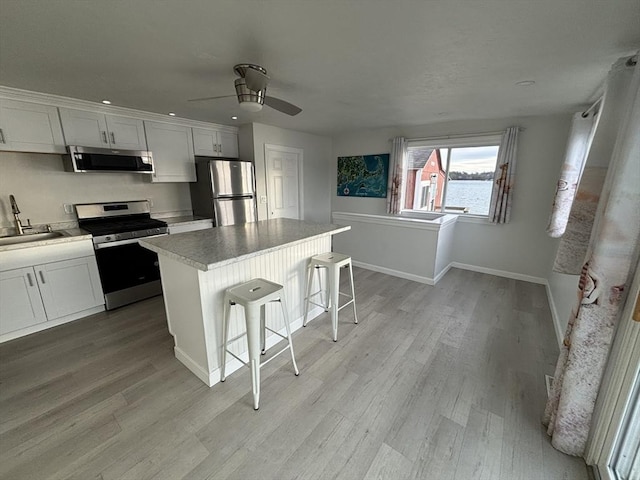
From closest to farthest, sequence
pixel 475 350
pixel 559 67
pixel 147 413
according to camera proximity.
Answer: pixel 147 413 → pixel 559 67 → pixel 475 350

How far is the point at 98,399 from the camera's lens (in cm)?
182

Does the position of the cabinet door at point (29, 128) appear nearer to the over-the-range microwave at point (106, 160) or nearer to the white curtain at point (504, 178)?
the over-the-range microwave at point (106, 160)

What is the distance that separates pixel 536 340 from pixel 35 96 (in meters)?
5.46

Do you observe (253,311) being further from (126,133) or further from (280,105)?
(126,133)

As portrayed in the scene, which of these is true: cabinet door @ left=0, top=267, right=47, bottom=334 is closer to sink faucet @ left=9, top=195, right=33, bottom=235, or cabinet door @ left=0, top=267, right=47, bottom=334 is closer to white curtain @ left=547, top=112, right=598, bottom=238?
sink faucet @ left=9, top=195, right=33, bottom=235

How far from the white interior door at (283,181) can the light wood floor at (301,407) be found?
104 inches

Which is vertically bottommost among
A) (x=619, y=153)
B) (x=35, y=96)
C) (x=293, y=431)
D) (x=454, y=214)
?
(x=293, y=431)

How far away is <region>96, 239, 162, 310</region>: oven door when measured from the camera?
2924mm

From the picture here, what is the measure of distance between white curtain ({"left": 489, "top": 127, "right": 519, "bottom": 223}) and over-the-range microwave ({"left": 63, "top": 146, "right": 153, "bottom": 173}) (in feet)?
16.1

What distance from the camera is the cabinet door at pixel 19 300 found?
2377mm

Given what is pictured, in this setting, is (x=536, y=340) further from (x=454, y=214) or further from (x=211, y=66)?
(x=211, y=66)

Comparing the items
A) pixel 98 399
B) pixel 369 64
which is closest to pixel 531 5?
pixel 369 64

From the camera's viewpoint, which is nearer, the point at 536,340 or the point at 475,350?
the point at 475,350

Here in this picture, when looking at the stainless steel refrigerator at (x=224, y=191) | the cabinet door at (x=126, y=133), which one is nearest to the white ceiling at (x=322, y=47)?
the cabinet door at (x=126, y=133)
